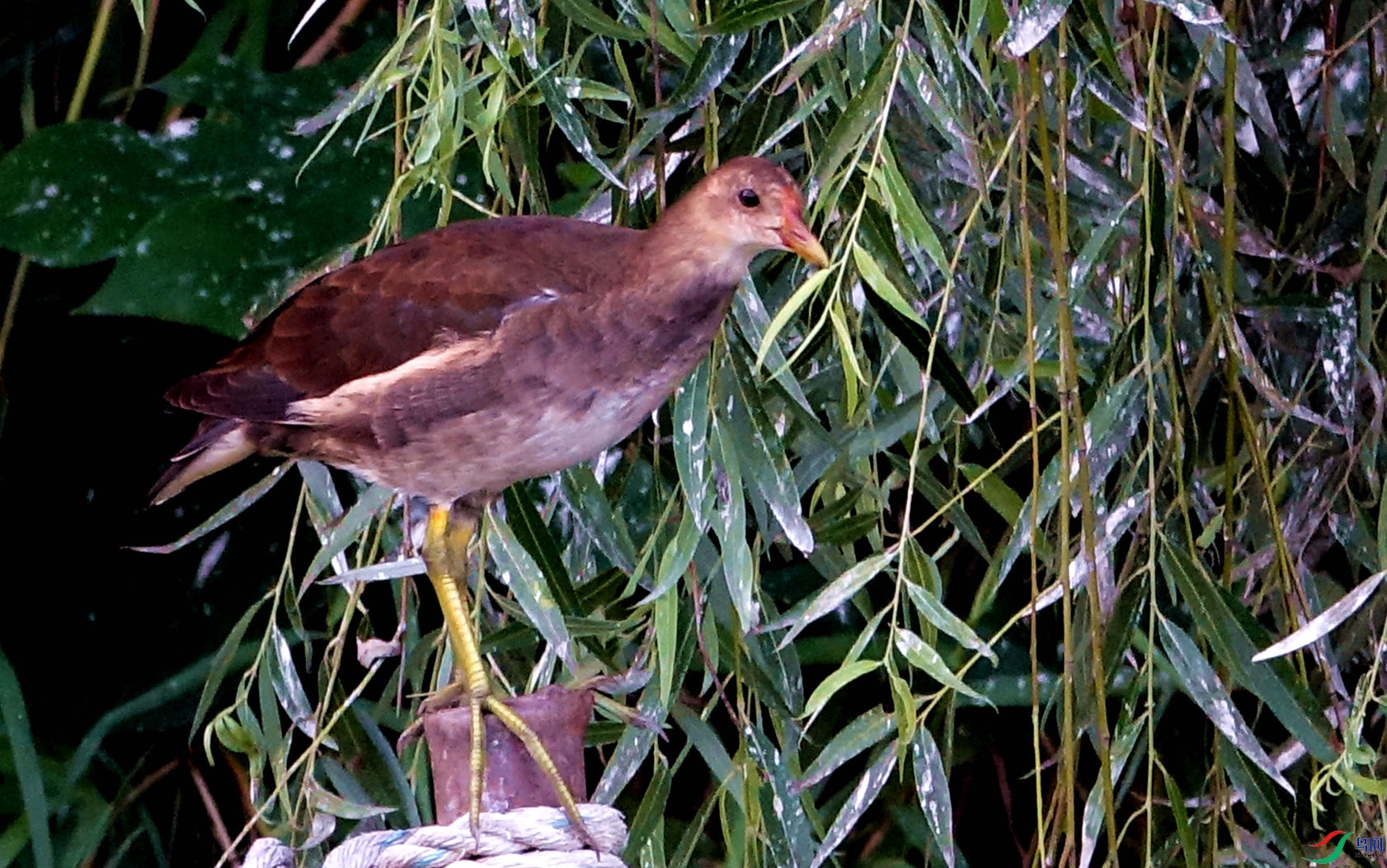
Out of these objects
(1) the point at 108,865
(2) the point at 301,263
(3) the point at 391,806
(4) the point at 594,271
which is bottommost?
(1) the point at 108,865

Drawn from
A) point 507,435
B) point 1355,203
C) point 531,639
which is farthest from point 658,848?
point 1355,203

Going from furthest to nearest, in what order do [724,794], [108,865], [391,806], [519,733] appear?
[108,865] < [391,806] < [724,794] < [519,733]

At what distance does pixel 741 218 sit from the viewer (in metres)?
1.01

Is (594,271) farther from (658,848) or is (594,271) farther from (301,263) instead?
(301,263)

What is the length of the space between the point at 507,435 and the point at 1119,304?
44 cm

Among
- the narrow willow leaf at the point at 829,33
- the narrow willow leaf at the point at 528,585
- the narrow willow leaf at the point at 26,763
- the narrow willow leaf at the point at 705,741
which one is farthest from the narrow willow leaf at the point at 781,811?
the narrow willow leaf at the point at 26,763

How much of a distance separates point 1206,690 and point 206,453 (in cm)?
69

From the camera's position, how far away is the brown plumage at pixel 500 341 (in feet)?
3.41

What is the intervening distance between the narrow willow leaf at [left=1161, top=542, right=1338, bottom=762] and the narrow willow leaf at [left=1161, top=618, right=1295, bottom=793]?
0.02 m

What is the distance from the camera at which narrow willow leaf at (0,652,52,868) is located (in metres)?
1.69

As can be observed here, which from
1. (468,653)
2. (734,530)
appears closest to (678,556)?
(734,530)

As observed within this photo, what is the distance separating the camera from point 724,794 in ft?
4.05

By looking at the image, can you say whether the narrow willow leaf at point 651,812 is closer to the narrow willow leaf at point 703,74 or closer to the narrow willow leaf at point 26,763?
the narrow willow leaf at point 703,74

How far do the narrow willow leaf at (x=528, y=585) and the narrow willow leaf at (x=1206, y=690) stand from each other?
38cm
